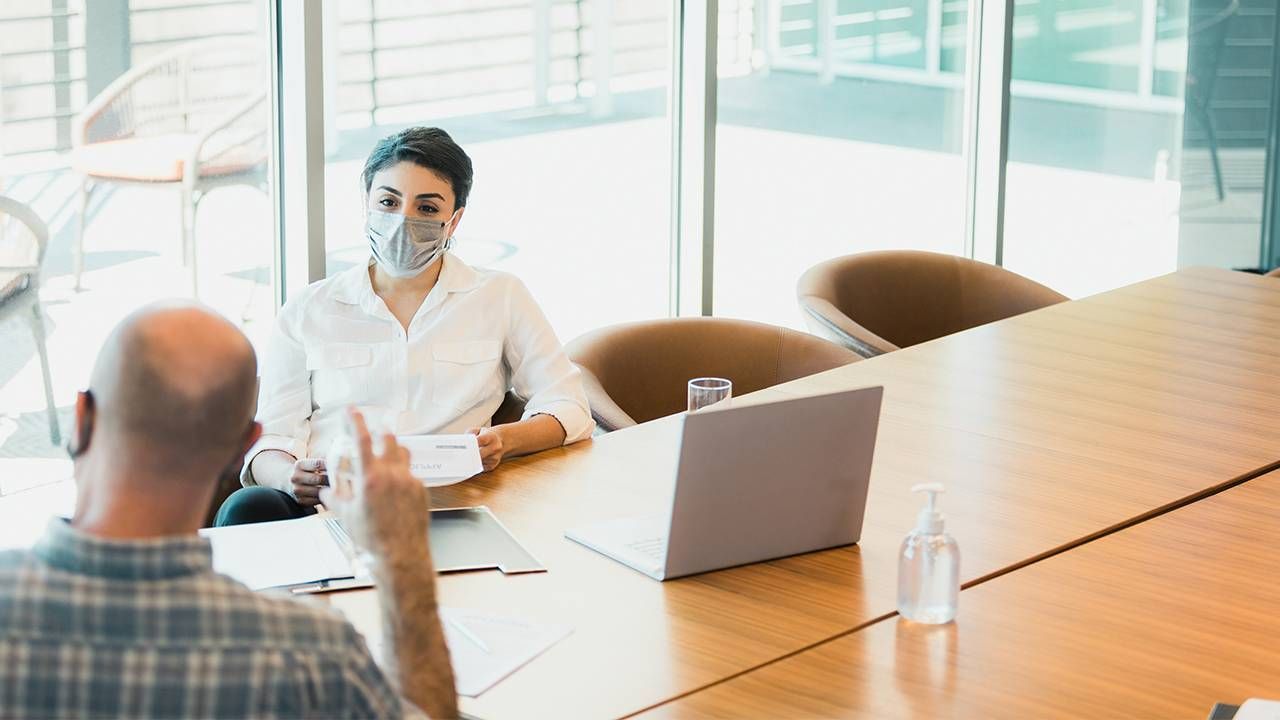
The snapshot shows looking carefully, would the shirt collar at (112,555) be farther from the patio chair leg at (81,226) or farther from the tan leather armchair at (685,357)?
the patio chair leg at (81,226)

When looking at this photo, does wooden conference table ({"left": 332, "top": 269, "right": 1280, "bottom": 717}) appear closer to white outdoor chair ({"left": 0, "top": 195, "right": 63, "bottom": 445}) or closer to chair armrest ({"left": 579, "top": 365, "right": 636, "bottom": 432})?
chair armrest ({"left": 579, "top": 365, "right": 636, "bottom": 432})

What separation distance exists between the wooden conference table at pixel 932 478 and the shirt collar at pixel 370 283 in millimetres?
460

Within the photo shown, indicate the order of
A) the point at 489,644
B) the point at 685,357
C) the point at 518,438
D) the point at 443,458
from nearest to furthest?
the point at 489,644 → the point at 443,458 → the point at 518,438 → the point at 685,357

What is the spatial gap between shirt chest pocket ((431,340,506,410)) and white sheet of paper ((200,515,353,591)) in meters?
0.64

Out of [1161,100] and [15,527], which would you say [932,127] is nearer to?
[1161,100]

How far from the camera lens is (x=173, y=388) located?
55.4 inches

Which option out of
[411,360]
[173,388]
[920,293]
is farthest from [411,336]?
[920,293]

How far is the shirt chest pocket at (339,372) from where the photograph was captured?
9.52 ft

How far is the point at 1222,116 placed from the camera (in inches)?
256

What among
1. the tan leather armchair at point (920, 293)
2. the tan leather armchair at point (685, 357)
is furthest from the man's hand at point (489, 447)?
the tan leather armchair at point (920, 293)

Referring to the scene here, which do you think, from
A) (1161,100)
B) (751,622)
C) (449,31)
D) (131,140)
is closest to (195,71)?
(131,140)

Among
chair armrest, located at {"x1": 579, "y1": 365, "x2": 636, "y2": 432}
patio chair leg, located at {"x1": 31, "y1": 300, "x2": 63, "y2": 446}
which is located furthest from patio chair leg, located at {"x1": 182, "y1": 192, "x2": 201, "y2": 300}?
Answer: chair armrest, located at {"x1": 579, "y1": 365, "x2": 636, "y2": 432}

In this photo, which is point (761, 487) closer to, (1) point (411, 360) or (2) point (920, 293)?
(1) point (411, 360)

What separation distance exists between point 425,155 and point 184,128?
3.24 feet
